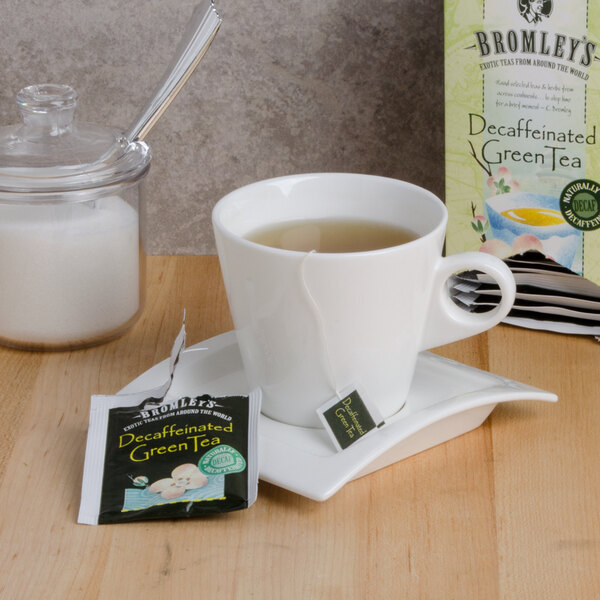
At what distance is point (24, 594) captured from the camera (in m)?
0.52

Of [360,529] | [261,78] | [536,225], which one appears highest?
[261,78]

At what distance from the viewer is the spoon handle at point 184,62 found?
0.79 meters

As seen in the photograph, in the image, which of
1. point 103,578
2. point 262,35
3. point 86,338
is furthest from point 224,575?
point 262,35

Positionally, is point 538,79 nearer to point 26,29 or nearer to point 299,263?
point 299,263

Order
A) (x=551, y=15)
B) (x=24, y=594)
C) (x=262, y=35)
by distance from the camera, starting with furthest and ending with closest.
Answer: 1. (x=262, y=35)
2. (x=551, y=15)
3. (x=24, y=594)

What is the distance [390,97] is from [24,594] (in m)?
0.57

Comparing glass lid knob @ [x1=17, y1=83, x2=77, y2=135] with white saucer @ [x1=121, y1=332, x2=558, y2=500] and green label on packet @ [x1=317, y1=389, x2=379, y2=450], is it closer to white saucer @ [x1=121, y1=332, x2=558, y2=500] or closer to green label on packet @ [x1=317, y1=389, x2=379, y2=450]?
white saucer @ [x1=121, y1=332, x2=558, y2=500]

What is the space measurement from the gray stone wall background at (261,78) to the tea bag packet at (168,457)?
0.35m

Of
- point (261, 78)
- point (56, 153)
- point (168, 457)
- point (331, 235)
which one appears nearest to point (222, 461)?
point (168, 457)

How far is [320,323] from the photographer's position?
1.94ft

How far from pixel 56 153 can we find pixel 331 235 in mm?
242

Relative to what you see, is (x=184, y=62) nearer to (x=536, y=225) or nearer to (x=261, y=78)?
(x=261, y=78)

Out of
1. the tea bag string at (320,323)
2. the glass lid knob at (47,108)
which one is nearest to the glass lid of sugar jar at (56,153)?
the glass lid knob at (47,108)

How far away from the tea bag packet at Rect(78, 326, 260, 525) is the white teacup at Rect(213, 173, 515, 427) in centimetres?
4
